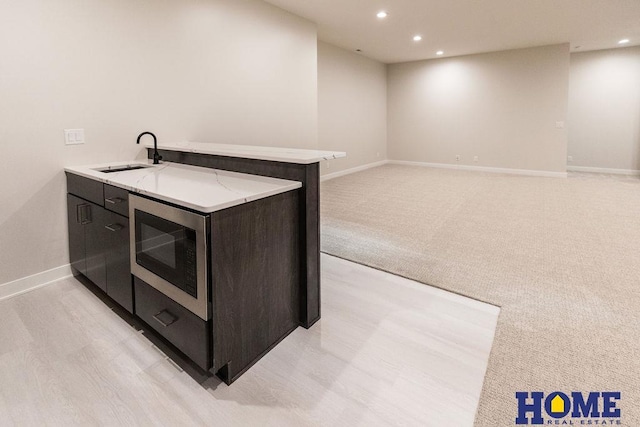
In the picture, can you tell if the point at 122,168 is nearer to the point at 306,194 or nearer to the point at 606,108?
the point at 306,194

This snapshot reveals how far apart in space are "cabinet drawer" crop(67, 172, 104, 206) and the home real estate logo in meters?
2.59

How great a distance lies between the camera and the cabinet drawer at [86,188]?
7.57 ft

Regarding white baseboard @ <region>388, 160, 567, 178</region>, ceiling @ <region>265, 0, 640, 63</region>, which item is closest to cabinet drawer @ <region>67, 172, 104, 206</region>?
ceiling @ <region>265, 0, 640, 63</region>

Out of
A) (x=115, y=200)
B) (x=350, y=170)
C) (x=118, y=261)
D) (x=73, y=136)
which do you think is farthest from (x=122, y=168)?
(x=350, y=170)

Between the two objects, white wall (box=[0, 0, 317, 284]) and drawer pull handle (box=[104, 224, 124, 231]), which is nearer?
drawer pull handle (box=[104, 224, 124, 231])

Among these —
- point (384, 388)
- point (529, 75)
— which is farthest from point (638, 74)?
point (384, 388)

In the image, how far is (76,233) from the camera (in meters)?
2.65

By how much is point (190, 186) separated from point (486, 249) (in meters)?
2.76

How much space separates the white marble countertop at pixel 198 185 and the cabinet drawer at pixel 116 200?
0.04 metres

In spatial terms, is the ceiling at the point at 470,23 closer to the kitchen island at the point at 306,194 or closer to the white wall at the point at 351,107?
the white wall at the point at 351,107

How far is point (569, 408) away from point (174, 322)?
6.06 ft

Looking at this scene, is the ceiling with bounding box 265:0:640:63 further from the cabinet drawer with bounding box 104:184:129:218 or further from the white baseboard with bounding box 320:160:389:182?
the cabinet drawer with bounding box 104:184:129:218

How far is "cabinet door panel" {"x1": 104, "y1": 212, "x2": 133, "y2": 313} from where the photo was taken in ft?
6.81

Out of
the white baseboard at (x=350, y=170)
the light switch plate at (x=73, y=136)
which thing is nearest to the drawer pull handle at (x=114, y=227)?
the light switch plate at (x=73, y=136)
